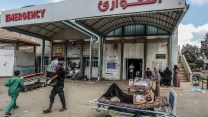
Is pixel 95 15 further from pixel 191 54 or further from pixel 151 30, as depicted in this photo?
pixel 191 54

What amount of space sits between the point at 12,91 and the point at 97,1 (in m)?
7.97

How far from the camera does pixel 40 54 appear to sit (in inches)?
859

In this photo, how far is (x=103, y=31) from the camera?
17.7 m

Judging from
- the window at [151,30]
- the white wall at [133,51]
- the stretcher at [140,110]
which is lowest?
the stretcher at [140,110]

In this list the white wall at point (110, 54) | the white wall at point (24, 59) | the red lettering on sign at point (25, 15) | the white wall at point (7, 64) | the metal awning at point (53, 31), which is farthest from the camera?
the white wall at point (24, 59)

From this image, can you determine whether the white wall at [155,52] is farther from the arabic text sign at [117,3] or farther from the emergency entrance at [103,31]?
the arabic text sign at [117,3]

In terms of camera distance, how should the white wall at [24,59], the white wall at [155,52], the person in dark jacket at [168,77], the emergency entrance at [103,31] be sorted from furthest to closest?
the white wall at [24,59] < the white wall at [155,52] < the person in dark jacket at [168,77] < the emergency entrance at [103,31]

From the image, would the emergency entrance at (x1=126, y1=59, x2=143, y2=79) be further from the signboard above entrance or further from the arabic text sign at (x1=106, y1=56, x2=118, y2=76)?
the signboard above entrance

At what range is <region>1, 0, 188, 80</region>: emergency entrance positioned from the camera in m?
12.3

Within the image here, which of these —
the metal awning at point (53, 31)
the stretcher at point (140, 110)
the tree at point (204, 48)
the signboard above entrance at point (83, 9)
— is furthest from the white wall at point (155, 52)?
the tree at point (204, 48)

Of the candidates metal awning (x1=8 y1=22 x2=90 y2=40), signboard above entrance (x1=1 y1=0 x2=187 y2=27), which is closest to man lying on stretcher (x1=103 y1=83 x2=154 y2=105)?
signboard above entrance (x1=1 y1=0 x2=187 y2=27)

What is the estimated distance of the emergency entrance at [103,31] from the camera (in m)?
12.3

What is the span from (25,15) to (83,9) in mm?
5426

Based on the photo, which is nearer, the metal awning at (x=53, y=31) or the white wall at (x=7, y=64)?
the metal awning at (x=53, y=31)
